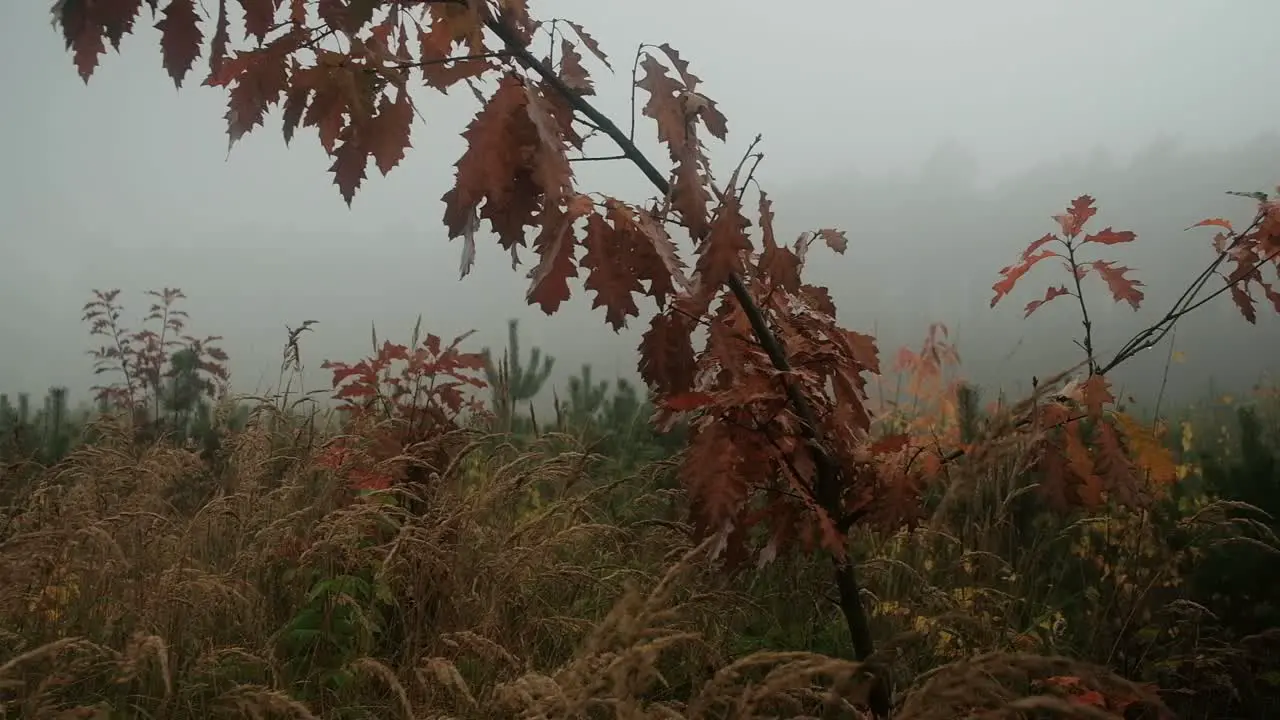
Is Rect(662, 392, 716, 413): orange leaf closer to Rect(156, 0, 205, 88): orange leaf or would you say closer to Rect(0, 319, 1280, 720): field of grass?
Rect(0, 319, 1280, 720): field of grass

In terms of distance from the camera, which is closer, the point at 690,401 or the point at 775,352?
the point at 690,401

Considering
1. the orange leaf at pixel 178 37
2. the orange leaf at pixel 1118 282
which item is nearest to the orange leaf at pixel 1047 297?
the orange leaf at pixel 1118 282

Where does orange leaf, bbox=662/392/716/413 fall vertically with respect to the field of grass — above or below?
above

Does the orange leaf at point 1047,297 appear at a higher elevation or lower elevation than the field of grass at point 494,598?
higher

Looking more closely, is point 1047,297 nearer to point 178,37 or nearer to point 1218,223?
point 1218,223

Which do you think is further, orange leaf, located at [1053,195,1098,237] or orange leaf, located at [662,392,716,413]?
orange leaf, located at [1053,195,1098,237]

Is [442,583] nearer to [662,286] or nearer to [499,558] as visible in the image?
[499,558]

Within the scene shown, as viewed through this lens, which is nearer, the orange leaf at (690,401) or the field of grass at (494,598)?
the orange leaf at (690,401)

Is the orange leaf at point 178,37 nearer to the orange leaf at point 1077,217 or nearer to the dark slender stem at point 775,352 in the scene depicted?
the dark slender stem at point 775,352

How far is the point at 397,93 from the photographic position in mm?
1975

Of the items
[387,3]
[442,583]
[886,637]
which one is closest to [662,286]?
[387,3]

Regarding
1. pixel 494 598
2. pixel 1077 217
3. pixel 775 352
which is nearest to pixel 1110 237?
pixel 1077 217

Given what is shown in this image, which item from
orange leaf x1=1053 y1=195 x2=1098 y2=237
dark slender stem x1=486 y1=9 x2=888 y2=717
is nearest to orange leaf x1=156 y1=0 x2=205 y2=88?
dark slender stem x1=486 y1=9 x2=888 y2=717

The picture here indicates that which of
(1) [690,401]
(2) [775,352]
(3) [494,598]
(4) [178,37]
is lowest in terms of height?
(3) [494,598]
